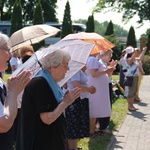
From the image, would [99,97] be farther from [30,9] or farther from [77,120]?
[30,9]

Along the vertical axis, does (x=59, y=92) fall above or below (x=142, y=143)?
above

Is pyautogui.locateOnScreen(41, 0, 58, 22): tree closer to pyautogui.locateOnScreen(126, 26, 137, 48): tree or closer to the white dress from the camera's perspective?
pyautogui.locateOnScreen(126, 26, 137, 48): tree

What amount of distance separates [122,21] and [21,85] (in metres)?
34.8

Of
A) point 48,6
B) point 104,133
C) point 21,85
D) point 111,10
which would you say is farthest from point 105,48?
point 48,6

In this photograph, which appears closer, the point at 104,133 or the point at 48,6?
the point at 104,133

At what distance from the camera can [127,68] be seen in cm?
941

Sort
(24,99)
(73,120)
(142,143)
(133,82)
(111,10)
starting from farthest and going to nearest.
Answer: (111,10) → (133,82) → (142,143) → (73,120) → (24,99)

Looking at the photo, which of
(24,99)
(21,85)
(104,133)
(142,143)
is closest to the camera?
(21,85)

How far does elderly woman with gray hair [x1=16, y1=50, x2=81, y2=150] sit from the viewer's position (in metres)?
3.08

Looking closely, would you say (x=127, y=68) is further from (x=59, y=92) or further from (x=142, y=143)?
(x=59, y=92)

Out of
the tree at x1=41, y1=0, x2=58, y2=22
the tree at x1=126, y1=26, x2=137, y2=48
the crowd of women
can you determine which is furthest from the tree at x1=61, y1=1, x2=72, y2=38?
the crowd of women

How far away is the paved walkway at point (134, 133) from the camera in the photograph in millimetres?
6094

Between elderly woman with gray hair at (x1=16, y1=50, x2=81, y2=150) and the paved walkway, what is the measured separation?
294 cm

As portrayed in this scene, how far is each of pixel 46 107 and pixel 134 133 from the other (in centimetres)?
426
